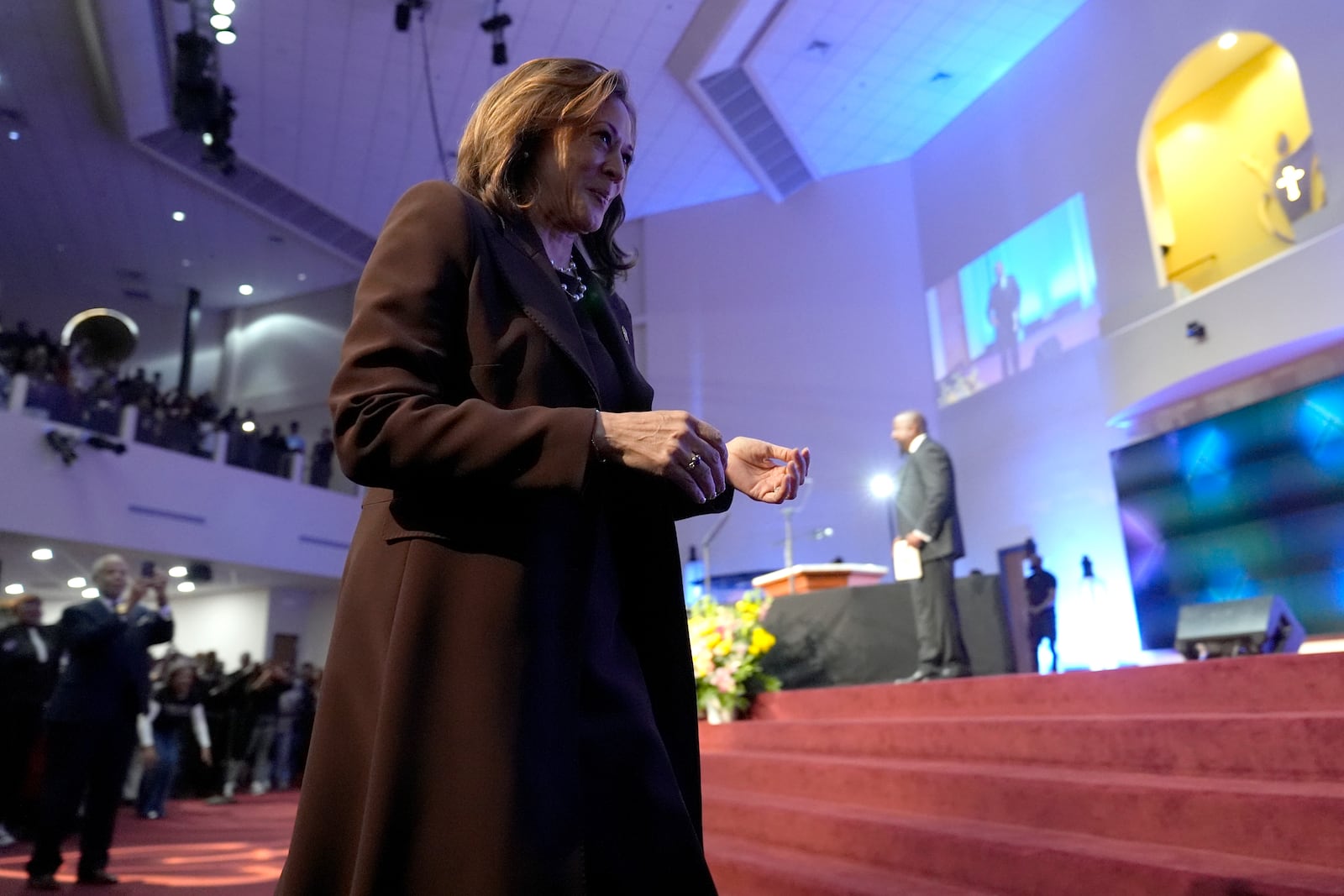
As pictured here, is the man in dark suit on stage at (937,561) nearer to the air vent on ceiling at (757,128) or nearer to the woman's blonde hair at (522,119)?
the woman's blonde hair at (522,119)

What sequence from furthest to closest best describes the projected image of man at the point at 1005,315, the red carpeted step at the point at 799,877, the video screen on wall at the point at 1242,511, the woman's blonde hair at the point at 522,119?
the projected image of man at the point at 1005,315 → the video screen on wall at the point at 1242,511 → the red carpeted step at the point at 799,877 → the woman's blonde hair at the point at 522,119

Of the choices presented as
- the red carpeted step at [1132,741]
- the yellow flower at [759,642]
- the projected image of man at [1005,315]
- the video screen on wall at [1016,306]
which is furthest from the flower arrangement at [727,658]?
the projected image of man at [1005,315]

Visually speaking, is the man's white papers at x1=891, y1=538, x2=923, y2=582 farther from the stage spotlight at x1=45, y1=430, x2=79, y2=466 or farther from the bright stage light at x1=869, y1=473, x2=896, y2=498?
the stage spotlight at x1=45, y1=430, x2=79, y2=466

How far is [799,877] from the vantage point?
310 cm

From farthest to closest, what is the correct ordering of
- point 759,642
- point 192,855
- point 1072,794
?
1. point 759,642
2. point 192,855
3. point 1072,794

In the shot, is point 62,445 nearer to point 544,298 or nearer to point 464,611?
point 544,298

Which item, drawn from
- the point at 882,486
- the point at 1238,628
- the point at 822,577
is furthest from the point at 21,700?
the point at 882,486

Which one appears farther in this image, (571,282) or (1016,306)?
(1016,306)

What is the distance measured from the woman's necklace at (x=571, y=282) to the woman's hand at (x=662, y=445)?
0.95 ft

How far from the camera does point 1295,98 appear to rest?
9.03 metres

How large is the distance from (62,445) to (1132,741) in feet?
34.9

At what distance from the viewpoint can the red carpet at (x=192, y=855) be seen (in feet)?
13.2

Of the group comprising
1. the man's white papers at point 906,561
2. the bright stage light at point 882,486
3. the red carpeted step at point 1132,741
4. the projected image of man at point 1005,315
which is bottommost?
the red carpeted step at point 1132,741

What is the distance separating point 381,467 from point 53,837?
4401 mm
